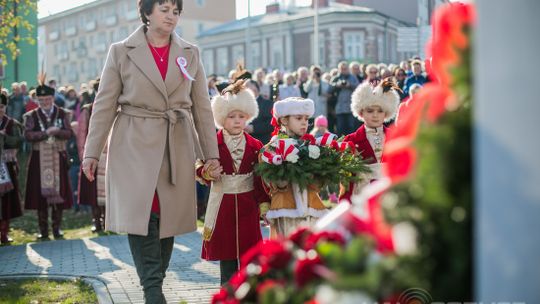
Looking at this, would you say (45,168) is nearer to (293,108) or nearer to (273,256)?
(293,108)

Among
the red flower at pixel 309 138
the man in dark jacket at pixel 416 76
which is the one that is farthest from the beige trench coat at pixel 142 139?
the man in dark jacket at pixel 416 76

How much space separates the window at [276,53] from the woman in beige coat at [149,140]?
58.2 metres

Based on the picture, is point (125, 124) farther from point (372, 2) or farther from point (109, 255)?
point (372, 2)

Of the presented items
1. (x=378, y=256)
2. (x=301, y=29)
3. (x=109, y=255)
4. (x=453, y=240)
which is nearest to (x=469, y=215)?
(x=453, y=240)

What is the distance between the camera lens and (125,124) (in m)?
6.09

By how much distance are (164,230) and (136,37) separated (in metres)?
1.38

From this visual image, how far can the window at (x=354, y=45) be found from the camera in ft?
198

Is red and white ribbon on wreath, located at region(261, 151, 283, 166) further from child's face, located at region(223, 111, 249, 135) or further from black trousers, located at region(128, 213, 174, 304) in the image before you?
black trousers, located at region(128, 213, 174, 304)

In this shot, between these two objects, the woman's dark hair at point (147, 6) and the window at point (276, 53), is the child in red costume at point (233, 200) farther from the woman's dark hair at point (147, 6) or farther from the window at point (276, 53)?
the window at point (276, 53)

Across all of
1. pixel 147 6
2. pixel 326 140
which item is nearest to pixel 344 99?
pixel 326 140

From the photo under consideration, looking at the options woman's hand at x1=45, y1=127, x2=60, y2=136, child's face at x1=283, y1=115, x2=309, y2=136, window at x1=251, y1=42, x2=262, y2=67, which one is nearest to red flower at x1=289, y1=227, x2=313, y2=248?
child's face at x1=283, y1=115, x2=309, y2=136

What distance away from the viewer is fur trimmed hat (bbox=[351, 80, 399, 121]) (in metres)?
8.59

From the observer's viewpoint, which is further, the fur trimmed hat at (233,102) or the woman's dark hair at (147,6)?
the fur trimmed hat at (233,102)

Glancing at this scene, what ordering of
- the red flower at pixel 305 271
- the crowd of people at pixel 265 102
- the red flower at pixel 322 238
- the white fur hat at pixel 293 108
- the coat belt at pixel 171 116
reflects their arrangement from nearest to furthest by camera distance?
1. the red flower at pixel 305 271
2. the red flower at pixel 322 238
3. the coat belt at pixel 171 116
4. the white fur hat at pixel 293 108
5. the crowd of people at pixel 265 102
